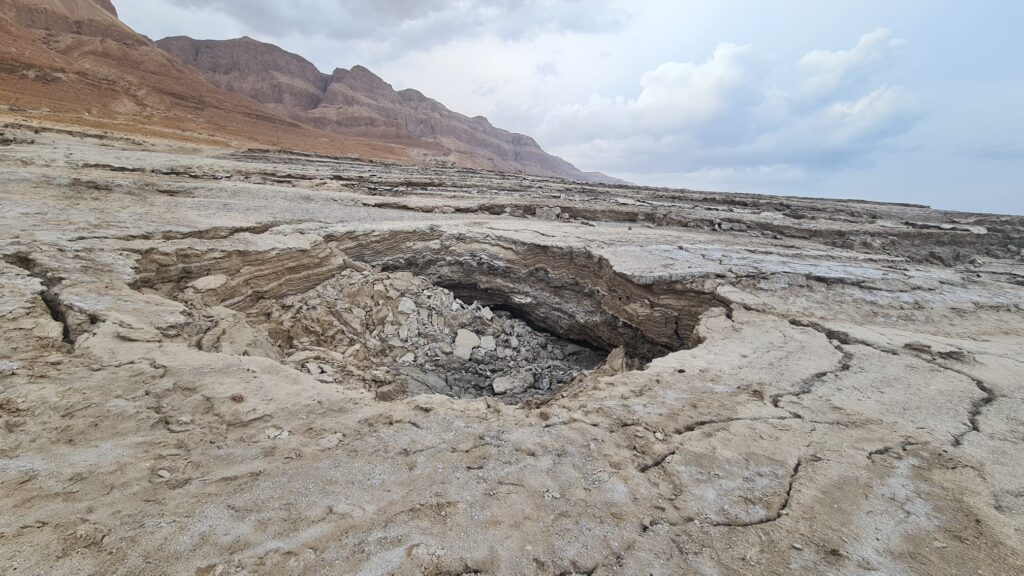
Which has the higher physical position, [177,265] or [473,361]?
[177,265]

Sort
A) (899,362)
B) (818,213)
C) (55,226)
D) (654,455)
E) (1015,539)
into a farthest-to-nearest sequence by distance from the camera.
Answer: (818,213) < (55,226) < (899,362) < (654,455) < (1015,539)

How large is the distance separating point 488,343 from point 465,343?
0.38 metres

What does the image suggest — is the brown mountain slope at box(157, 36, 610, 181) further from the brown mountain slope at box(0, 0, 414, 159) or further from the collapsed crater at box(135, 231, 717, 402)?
the collapsed crater at box(135, 231, 717, 402)

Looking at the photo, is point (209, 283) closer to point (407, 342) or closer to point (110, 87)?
point (407, 342)

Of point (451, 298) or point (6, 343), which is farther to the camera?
point (451, 298)

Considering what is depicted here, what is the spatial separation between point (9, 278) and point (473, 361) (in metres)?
4.33

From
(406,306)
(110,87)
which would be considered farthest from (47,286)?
(110,87)

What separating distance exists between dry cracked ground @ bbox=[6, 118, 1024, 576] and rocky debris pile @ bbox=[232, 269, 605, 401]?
5 centimetres

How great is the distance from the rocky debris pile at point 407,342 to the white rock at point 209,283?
1.53 ft

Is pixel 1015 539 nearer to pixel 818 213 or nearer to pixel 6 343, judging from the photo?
pixel 6 343

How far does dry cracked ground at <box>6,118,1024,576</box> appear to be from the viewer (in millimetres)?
1797

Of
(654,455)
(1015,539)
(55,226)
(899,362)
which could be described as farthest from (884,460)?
(55,226)

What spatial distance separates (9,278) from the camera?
3.23 meters

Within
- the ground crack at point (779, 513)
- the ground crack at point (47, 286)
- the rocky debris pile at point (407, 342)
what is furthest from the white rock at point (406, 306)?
the ground crack at point (779, 513)
